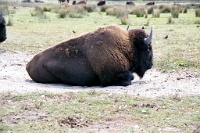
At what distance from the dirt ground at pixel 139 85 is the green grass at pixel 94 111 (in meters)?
0.65

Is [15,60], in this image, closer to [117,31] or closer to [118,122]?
[117,31]

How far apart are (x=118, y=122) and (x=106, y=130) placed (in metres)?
0.43

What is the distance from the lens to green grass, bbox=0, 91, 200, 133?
7.22 m

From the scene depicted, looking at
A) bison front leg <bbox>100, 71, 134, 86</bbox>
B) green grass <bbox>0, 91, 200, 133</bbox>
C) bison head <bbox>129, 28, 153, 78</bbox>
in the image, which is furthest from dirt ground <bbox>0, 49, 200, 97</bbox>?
green grass <bbox>0, 91, 200, 133</bbox>

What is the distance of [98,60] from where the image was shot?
1063 centimetres

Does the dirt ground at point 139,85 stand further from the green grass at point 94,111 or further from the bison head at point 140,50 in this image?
the green grass at point 94,111

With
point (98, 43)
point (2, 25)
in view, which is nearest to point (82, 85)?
point (98, 43)

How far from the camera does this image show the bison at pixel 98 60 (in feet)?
35.0

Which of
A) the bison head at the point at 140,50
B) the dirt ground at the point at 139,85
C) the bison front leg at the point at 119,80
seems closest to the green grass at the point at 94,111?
the dirt ground at the point at 139,85

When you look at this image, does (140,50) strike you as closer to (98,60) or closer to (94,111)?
(98,60)

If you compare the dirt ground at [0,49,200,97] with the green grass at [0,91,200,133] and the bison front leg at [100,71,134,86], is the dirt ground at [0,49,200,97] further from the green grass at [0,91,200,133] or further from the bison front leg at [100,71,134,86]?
the green grass at [0,91,200,133]

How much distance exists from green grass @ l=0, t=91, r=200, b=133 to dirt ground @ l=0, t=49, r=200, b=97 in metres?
0.65

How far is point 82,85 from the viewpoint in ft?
35.8

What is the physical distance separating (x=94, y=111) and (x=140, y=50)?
3.55 metres
